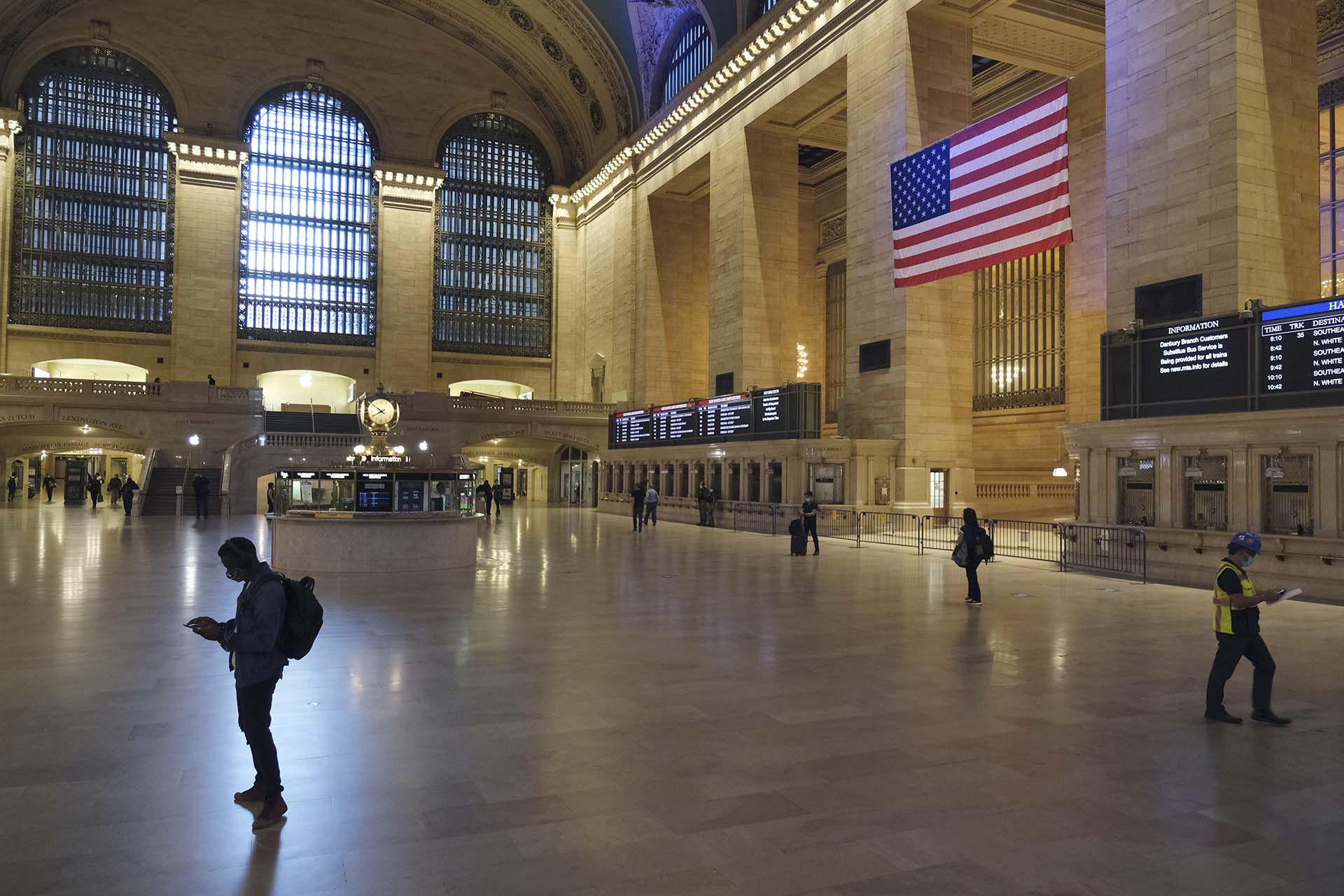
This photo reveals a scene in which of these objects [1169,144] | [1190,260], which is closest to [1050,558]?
[1190,260]

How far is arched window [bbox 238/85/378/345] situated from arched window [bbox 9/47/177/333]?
353 cm

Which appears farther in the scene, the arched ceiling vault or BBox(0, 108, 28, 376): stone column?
the arched ceiling vault

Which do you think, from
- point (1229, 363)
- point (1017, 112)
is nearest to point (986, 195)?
point (1017, 112)

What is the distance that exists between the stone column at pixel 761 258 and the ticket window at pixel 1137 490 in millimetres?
15778

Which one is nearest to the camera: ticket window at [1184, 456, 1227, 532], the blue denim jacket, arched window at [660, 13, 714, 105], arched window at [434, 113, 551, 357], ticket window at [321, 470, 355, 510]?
the blue denim jacket

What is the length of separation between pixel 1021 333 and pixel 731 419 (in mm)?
10726

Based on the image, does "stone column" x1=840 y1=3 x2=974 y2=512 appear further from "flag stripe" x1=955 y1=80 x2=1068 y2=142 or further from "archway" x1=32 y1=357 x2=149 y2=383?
"archway" x1=32 y1=357 x2=149 y2=383

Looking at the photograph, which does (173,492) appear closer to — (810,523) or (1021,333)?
(810,523)

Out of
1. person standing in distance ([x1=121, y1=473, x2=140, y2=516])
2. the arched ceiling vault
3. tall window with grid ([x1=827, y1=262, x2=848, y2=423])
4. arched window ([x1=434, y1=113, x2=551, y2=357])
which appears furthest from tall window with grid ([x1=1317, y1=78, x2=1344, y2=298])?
arched window ([x1=434, y1=113, x2=551, y2=357])

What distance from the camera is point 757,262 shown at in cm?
2980

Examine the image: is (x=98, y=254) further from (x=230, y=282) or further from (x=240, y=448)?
(x=240, y=448)

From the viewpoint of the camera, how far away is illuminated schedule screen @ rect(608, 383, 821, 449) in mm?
24547

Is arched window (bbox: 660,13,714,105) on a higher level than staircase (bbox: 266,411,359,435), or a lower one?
higher

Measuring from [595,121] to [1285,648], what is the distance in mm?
40987
